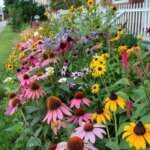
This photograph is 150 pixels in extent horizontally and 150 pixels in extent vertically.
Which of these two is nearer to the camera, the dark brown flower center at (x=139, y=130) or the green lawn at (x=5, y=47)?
the dark brown flower center at (x=139, y=130)

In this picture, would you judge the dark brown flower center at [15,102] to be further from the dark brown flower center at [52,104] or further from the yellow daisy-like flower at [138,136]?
the yellow daisy-like flower at [138,136]

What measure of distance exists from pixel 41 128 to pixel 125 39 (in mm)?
2978

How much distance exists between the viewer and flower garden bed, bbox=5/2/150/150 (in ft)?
5.94

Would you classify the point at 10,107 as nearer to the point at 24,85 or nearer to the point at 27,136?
the point at 24,85

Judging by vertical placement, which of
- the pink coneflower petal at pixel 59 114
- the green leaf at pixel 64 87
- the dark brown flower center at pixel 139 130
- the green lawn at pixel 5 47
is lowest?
the green lawn at pixel 5 47

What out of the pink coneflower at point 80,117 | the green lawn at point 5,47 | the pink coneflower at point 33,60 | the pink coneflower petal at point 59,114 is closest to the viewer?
the pink coneflower petal at point 59,114

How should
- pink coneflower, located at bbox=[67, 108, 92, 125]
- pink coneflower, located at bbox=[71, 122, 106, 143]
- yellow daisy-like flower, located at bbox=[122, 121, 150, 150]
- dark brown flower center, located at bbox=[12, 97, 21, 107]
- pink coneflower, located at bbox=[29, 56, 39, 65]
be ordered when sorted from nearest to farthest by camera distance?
yellow daisy-like flower, located at bbox=[122, 121, 150, 150]
pink coneflower, located at bbox=[71, 122, 106, 143]
pink coneflower, located at bbox=[67, 108, 92, 125]
dark brown flower center, located at bbox=[12, 97, 21, 107]
pink coneflower, located at bbox=[29, 56, 39, 65]

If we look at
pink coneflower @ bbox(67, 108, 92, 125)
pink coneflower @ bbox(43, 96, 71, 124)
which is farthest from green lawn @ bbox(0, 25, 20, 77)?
pink coneflower @ bbox(43, 96, 71, 124)

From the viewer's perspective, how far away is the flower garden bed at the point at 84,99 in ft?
5.94

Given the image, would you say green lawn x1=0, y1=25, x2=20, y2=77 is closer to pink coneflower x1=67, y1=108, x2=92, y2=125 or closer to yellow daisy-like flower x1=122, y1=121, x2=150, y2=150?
pink coneflower x1=67, y1=108, x2=92, y2=125

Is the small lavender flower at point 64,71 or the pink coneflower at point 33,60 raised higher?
the pink coneflower at point 33,60

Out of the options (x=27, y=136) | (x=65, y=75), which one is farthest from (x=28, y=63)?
(x=27, y=136)

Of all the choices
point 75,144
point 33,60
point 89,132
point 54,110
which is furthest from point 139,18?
point 75,144

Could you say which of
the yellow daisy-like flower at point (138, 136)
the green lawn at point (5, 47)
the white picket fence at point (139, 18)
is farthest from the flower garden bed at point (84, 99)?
the green lawn at point (5, 47)
